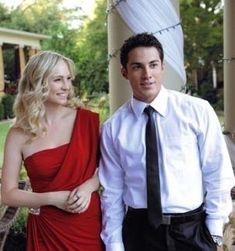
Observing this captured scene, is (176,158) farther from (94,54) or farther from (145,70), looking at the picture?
(94,54)

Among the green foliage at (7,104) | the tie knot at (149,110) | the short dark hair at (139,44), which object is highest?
the short dark hair at (139,44)

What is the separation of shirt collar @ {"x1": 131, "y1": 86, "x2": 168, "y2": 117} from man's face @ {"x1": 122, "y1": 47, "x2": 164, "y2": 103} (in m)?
0.04

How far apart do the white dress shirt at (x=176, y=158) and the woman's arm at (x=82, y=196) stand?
6cm

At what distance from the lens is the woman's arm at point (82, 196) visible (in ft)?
7.13

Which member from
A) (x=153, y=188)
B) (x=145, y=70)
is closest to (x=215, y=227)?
(x=153, y=188)

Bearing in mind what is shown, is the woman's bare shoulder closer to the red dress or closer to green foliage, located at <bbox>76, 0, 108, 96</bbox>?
the red dress

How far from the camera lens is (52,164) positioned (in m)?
2.20

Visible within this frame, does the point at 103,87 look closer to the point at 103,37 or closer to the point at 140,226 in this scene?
the point at 103,37

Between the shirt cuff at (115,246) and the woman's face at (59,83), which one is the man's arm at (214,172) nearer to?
the shirt cuff at (115,246)

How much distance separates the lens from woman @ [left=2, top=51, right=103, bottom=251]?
2.19m

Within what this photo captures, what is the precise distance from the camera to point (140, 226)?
85.5 inches

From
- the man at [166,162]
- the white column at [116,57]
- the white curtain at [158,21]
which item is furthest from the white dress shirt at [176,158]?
the white column at [116,57]

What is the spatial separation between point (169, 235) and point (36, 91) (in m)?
0.82

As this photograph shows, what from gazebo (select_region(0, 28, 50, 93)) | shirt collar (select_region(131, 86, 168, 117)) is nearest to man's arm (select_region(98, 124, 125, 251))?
shirt collar (select_region(131, 86, 168, 117))
